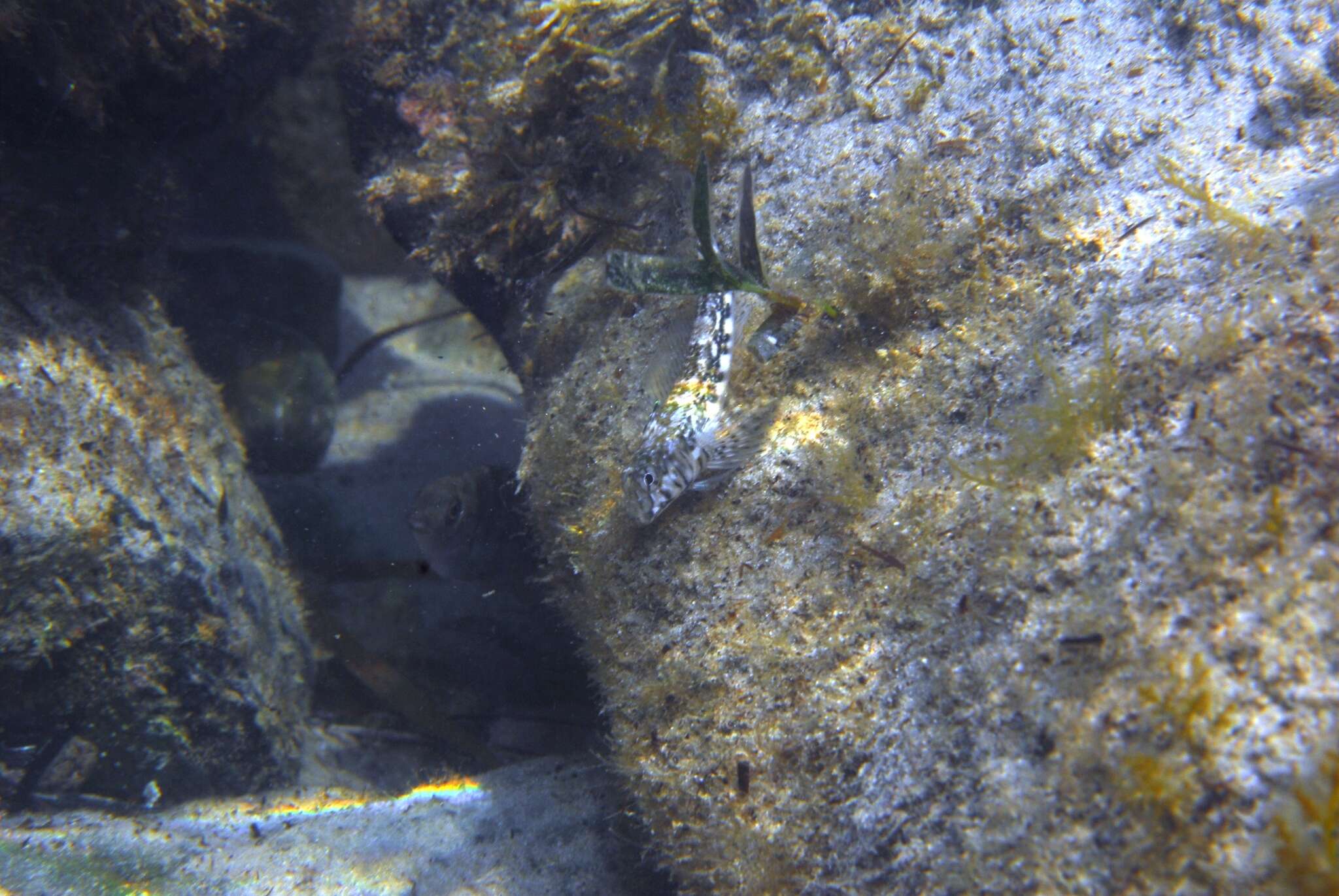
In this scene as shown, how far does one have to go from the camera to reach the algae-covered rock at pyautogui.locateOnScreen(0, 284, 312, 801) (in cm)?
290

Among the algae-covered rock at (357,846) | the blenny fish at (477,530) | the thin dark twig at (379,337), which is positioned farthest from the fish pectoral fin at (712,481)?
the thin dark twig at (379,337)

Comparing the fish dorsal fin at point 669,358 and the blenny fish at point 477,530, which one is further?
the blenny fish at point 477,530

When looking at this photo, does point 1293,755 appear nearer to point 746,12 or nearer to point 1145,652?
point 1145,652

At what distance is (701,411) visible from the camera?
2.98 metres

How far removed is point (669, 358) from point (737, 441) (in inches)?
26.5

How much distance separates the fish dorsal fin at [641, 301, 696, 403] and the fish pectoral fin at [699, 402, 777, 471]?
16.7 inches

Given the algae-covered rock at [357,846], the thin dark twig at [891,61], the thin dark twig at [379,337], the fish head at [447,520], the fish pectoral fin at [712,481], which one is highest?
the thin dark twig at [891,61]

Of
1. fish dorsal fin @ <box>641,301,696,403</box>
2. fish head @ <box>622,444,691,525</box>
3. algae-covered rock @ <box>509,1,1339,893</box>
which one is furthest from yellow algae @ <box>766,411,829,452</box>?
fish dorsal fin @ <box>641,301,696,403</box>

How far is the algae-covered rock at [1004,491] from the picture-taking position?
160 centimetres

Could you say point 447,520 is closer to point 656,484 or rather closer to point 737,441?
point 656,484

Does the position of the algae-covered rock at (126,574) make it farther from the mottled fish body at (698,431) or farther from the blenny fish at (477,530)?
the mottled fish body at (698,431)

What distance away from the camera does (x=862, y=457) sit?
2.59m

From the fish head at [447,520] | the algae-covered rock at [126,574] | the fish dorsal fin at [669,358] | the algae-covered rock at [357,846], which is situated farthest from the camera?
the fish head at [447,520]

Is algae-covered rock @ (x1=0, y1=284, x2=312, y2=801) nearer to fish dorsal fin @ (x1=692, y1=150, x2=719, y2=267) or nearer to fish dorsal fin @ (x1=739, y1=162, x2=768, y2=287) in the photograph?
fish dorsal fin @ (x1=692, y1=150, x2=719, y2=267)
